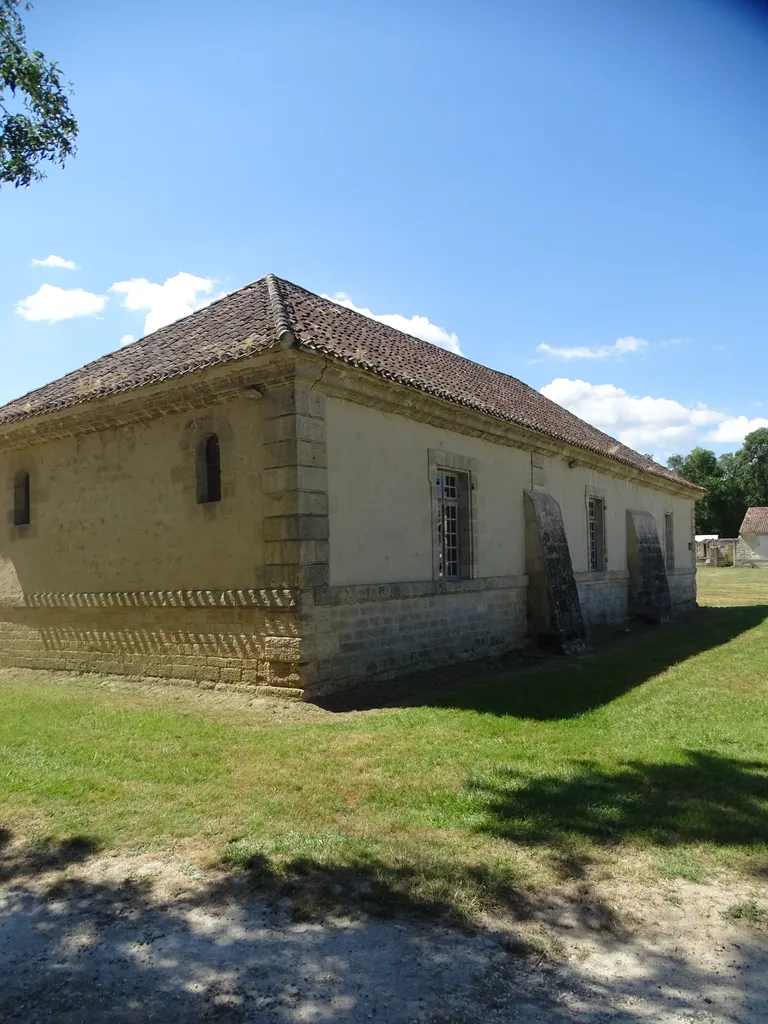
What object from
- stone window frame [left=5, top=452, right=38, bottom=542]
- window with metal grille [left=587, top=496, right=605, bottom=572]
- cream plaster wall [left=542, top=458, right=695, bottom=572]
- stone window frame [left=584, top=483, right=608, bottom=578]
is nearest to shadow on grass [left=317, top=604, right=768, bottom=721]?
Answer: stone window frame [left=584, top=483, right=608, bottom=578]

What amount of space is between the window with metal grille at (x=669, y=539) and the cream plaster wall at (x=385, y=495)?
12903 millimetres

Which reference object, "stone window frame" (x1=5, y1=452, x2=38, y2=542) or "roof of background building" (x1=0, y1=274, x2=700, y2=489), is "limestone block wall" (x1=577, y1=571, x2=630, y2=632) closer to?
"roof of background building" (x1=0, y1=274, x2=700, y2=489)

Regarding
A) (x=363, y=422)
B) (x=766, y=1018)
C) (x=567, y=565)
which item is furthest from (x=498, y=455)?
(x=766, y=1018)

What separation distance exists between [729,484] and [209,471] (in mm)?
67549

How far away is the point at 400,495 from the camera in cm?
1067

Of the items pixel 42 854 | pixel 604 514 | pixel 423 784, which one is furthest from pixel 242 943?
pixel 604 514

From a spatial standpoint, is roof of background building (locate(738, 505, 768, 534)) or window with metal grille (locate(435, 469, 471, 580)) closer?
window with metal grille (locate(435, 469, 471, 580))

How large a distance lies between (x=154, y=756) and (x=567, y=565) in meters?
9.95

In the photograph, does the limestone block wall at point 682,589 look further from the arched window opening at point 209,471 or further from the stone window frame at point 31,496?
the stone window frame at point 31,496

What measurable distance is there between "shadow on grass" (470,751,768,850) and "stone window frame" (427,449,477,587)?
546 cm

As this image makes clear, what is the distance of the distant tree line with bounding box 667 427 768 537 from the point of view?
67562mm

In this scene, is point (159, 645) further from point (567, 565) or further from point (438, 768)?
point (567, 565)

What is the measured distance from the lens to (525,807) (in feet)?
16.9

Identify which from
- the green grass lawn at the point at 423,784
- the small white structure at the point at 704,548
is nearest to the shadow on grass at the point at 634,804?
the green grass lawn at the point at 423,784
